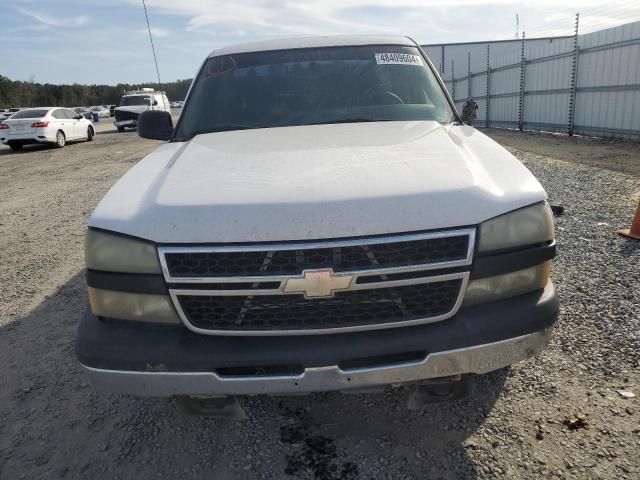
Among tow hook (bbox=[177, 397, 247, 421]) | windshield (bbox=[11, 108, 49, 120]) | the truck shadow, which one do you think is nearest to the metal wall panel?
the truck shadow

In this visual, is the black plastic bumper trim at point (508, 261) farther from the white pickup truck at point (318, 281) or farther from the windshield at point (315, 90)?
the windshield at point (315, 90)

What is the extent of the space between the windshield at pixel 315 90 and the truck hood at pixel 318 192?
666mm

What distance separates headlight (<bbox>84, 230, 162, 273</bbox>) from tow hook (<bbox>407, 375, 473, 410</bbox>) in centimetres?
115

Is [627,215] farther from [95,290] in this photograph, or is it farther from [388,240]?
[95,290]

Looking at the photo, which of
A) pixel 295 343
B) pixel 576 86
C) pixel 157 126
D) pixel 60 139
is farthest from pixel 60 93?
pixel 295 343

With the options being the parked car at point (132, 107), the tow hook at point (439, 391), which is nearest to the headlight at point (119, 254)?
the tow hook at point (439, 391)

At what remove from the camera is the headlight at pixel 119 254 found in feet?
6.07

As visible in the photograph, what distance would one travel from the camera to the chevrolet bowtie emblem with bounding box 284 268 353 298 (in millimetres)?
1756

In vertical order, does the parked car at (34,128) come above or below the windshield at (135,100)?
below

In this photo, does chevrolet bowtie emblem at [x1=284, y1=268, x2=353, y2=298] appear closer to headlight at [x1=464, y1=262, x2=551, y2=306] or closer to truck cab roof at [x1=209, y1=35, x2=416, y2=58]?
headlight at [x1=464, y1=262, x2=551, y2=306]

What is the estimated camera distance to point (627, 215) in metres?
5.53

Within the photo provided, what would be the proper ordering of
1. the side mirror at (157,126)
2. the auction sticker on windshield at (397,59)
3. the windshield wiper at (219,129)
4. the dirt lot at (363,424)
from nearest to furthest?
the dirt lot at (363,424), the windshield wiper at (219,129), the auction sticker on windshield at (397,59), the side mirror at (157,126)

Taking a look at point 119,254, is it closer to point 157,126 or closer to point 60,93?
point 157,126

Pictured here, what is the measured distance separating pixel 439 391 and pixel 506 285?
1.73 feet
